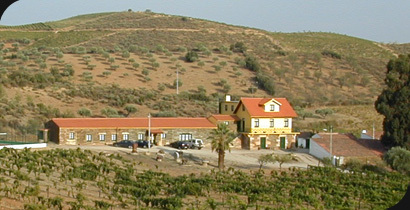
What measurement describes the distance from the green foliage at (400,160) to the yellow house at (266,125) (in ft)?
25.4

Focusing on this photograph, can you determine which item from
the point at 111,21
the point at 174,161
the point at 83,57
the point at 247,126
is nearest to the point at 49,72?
the point at 83,57

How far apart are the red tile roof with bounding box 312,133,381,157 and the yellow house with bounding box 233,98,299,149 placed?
2.37 metres

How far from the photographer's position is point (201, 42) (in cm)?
8688

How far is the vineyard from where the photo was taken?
61.9 ft

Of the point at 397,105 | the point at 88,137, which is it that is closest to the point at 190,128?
the point at 88,137

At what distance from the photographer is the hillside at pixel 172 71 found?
49.5m

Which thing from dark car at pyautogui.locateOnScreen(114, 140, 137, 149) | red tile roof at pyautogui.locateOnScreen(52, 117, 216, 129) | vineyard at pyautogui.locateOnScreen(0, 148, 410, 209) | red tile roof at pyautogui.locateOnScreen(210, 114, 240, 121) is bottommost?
vineyard at pyautogui.locateOnScreen(0, 148, 410, 209)

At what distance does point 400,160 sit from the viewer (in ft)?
99.0

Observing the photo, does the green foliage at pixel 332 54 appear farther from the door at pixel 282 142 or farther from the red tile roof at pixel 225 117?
the door at pixel 282 142

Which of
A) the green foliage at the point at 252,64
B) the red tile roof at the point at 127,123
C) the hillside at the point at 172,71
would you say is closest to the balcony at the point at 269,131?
the red tile roof at the point at 127,123

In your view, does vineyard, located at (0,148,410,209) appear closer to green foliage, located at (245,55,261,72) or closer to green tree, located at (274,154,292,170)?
Answer: green tree, located at (274,154,292,170)

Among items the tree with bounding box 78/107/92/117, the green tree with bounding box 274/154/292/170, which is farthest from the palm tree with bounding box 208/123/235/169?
the tree with bounding box 78/107/92/117

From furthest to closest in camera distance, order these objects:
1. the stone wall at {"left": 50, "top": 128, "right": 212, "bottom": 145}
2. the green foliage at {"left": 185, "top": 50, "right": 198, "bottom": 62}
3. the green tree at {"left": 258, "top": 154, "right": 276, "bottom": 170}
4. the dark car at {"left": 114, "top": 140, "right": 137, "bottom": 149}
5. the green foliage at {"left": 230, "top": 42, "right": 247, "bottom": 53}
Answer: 1. the green foliage at {"left": 230, "top": 42, "right": 247, "bottom": 53}
2. the green foliage at {"left": 185, "top": 50, "right": 198, "bottom": 62}
3. the stone wall at {"left": 50, "top": 128, "right": 212, "bottom": 145}
4. the dark car at {"left": 114, "top": 140, "right": 137, "bottom": 149}
5. the green tree at {"left": 258, "top": 154, "right": 276, "bottom": 170}

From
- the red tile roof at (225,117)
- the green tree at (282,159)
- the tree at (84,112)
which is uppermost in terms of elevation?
the tree at (84,112)
